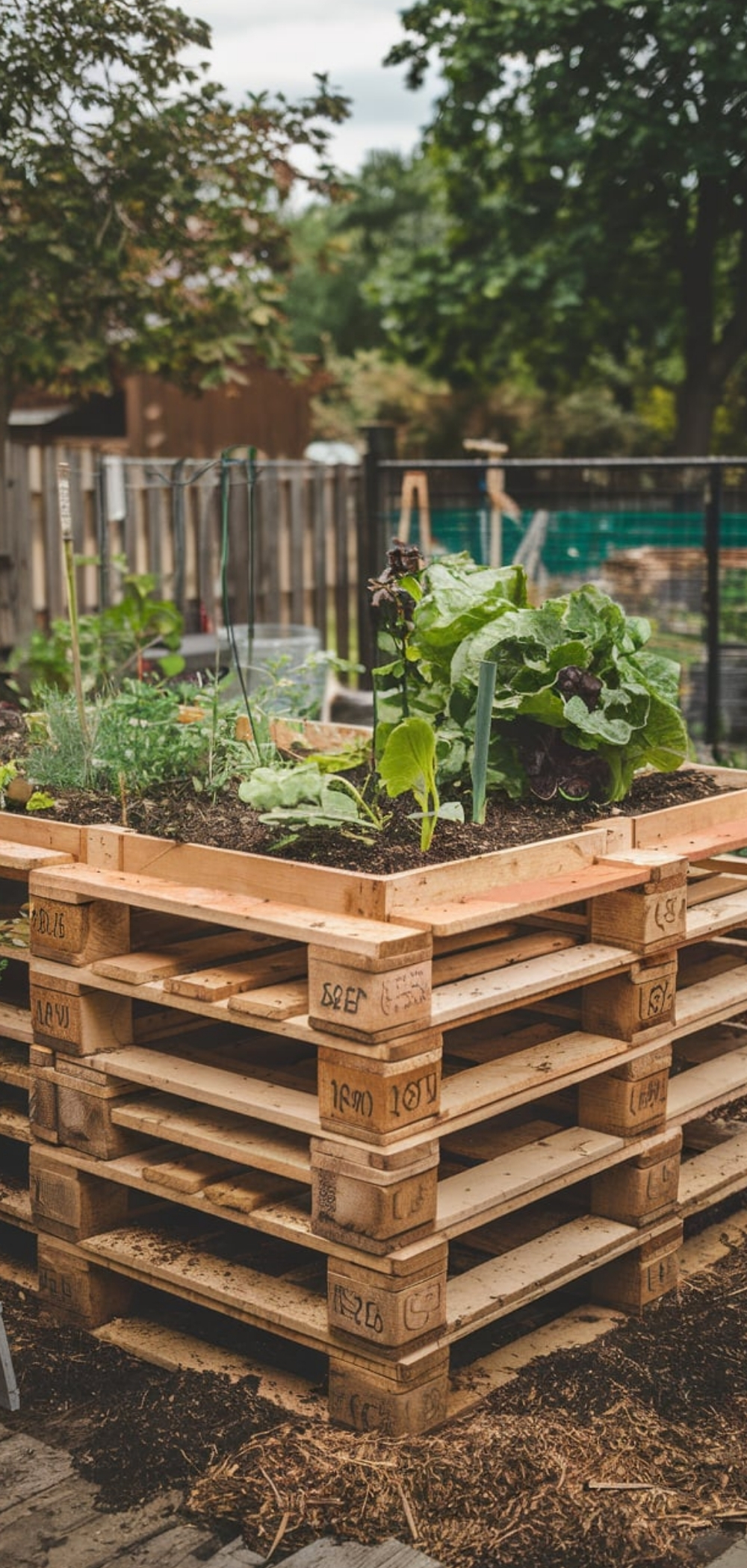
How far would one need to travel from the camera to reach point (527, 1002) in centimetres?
317

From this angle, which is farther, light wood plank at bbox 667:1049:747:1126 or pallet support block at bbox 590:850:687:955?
light wood plank at bbox 667:1049:747:1126

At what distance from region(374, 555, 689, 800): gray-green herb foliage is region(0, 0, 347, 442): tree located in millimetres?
3668

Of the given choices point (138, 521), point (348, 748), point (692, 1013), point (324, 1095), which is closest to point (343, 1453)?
point (324, 1095)

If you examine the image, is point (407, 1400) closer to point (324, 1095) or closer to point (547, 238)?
point (324, 1095)

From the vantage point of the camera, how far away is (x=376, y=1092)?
2.74m

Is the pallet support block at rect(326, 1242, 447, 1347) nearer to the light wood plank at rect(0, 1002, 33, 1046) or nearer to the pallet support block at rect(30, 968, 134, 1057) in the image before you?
the pallet support block at rect(30, 968, 134, 1057)

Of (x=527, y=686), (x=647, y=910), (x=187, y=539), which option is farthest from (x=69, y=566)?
(x=187, y=539)

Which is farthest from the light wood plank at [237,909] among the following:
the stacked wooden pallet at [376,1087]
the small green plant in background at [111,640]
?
the small green plant in background at [111,640]

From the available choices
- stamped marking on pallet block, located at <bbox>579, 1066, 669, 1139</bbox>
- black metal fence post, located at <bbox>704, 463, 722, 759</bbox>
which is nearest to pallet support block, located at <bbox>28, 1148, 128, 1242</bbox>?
stamped marking on pallet block, located at <bbox>579, 1066, 669, 1139</bbox>

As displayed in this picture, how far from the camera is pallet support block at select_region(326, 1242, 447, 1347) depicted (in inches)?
110

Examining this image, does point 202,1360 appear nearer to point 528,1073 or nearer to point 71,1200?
point 71,1200

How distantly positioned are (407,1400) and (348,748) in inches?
67.7

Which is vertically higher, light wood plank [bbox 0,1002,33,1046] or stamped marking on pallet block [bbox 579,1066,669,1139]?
light wood plank [bbox 0,1002,33,1046]

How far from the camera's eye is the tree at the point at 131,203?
6.27m
